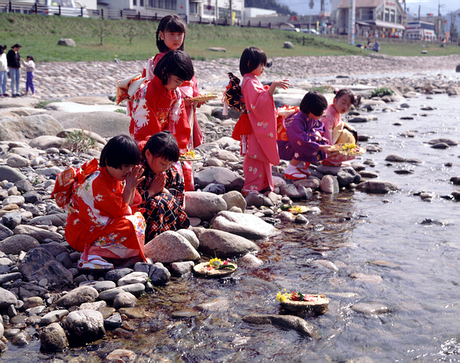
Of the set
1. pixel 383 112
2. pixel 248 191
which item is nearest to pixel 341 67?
pixel 383 112

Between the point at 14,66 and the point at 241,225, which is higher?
the point at 14,66

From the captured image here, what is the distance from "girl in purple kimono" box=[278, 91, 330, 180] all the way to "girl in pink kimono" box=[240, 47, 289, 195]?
666mm

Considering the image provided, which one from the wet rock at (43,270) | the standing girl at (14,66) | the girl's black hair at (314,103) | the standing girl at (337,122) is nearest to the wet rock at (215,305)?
the wet rock at (43,270)

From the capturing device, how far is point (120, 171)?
352 centimetres

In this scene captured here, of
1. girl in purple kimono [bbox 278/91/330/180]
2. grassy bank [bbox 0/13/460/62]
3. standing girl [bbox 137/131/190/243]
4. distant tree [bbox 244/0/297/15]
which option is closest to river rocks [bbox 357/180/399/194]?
girl in purple kimono [bbox 278/91/330/180]

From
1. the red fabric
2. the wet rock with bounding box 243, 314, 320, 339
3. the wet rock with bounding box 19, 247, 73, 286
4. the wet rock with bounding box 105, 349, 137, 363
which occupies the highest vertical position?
the red fabric

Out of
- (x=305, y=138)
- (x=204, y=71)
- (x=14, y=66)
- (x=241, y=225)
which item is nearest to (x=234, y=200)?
(x=241, y=225)

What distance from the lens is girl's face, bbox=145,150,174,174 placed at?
3.92m

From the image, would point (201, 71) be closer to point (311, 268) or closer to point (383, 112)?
point (383, 112)

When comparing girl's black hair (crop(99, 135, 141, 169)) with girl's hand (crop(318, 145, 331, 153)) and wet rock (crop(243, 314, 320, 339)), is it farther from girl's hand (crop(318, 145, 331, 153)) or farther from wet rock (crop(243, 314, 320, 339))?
girl's hand (crop(318, 145, 331, 153))

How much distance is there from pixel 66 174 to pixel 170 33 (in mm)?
1863

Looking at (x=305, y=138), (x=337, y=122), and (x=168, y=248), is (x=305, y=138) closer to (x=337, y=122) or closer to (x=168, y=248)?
(x=337, y=122)

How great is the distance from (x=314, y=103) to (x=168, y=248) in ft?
10.2

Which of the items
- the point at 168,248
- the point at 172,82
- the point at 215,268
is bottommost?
the point at 215,268
